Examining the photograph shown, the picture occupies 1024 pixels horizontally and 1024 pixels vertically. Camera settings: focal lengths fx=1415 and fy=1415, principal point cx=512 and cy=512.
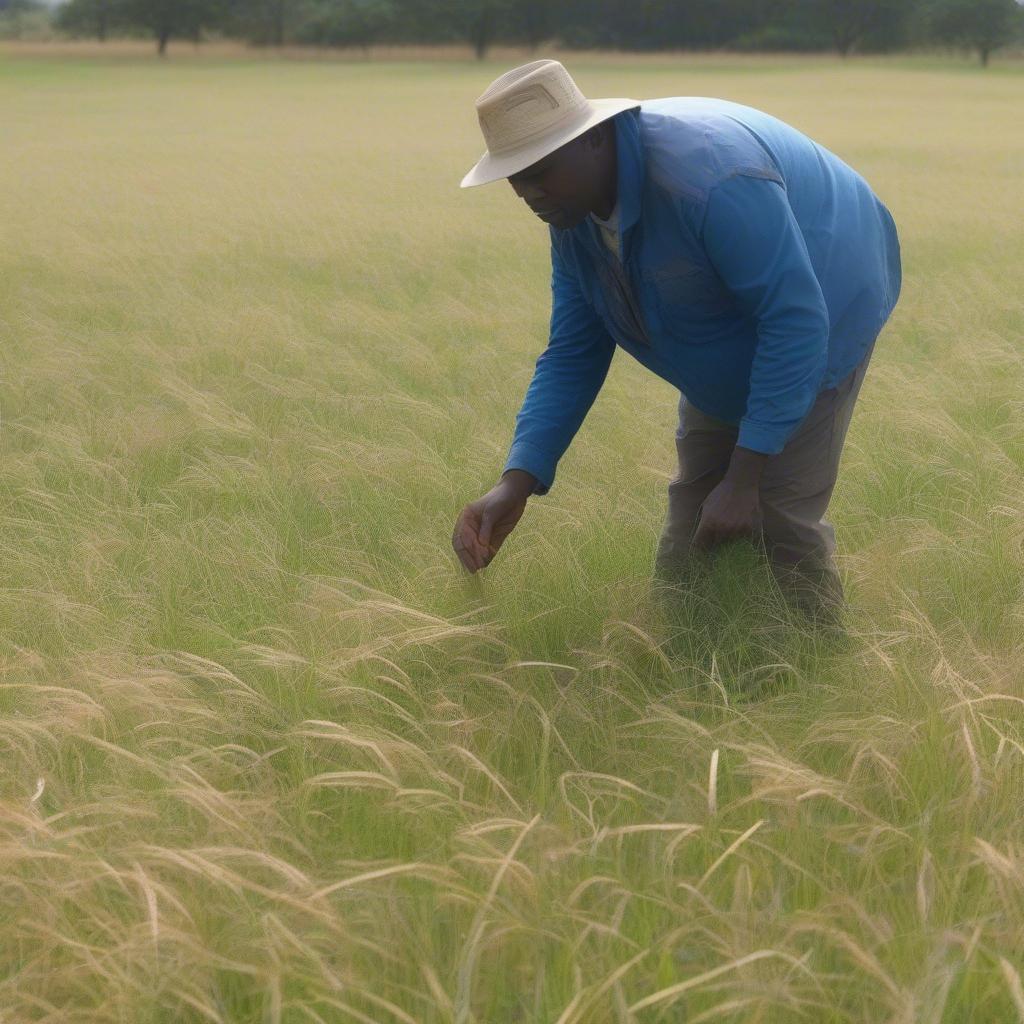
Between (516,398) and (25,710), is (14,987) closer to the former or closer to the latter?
(25,710)

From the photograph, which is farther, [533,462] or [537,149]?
[533,462]

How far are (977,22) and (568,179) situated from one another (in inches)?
2533

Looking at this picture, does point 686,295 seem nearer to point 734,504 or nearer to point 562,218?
point 562,218

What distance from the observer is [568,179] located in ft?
8.71

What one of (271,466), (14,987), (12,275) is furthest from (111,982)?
(12,275)

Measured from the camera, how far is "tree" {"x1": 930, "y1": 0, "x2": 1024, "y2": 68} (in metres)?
59.6

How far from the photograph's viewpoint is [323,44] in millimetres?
61156

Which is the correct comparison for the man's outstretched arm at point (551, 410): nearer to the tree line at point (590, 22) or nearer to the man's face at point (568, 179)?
the man's face at point (568, 179)

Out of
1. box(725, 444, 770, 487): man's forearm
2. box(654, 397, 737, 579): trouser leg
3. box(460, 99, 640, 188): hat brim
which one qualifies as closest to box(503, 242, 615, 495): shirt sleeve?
box(654, 397, 737, 579): trouser leg

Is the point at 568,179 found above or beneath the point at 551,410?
above

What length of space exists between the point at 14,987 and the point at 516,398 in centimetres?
399

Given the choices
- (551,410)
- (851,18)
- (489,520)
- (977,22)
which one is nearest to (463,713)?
(489,520)

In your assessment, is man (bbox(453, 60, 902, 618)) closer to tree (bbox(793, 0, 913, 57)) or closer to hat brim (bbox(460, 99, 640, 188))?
hat brim (bbox(460, 99, 640, 188))

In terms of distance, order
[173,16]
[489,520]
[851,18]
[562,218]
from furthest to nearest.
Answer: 1. [851,18]
2. [173,16]
3. [489,520]
4. [562,218]
